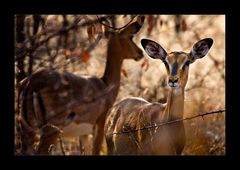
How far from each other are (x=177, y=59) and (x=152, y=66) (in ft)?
15.4

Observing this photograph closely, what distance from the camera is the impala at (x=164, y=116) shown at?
237 inches

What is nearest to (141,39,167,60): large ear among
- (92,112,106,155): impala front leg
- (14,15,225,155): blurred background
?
(14,15,225,155): blurred background

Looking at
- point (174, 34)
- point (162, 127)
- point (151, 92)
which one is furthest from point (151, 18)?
point (174, 34)

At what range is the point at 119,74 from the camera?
410 inches

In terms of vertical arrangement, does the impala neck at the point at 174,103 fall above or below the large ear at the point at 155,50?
below

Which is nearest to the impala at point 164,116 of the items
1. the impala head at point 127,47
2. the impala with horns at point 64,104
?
the impala with horns at point 64,104

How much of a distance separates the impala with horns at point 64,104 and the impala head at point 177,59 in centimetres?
257

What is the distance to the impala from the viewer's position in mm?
6031

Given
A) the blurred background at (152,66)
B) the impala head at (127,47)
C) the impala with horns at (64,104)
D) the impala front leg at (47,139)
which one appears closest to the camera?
the blurred background at (152,66)

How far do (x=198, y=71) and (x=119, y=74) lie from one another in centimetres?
101

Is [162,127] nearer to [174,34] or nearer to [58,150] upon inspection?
[58,150]

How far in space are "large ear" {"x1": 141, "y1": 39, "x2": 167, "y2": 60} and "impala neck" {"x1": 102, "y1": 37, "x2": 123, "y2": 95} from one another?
3884 millimetres

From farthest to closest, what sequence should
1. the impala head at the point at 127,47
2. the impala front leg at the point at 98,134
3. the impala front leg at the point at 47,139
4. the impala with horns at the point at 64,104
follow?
the impala head at the point at 127,47, the impala front leg at the point at 98,134, the impala with horns at the point at 64,104, the impala front leg at the point at 47,139

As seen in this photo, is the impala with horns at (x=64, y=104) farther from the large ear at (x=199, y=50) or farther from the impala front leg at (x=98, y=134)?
the large ear at (x=199, y=50)
